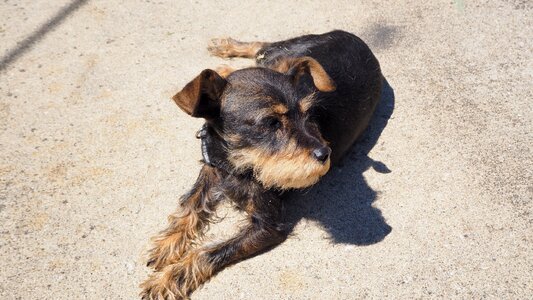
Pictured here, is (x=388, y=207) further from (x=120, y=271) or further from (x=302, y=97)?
(x=120, y=271)

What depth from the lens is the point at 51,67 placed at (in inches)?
229

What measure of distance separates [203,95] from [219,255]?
132 cm

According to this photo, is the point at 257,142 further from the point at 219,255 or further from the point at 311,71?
the point at 219,255

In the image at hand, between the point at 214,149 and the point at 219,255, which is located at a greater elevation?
the point at 214,149

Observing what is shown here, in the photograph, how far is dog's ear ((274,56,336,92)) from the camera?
395 centimetres

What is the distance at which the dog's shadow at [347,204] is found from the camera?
4.46 m

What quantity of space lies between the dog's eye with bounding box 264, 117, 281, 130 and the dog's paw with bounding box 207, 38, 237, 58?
2.51 meters

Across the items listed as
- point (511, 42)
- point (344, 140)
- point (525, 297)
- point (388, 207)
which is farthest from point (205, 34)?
point (525, 297)

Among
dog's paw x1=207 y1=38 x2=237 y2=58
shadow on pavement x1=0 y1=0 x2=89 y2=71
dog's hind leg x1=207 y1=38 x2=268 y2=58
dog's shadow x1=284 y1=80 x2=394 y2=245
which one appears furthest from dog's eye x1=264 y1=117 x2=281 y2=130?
shadow on pavement x1=0 y1=0 x2=89 y2=71

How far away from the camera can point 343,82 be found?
4.64 meters

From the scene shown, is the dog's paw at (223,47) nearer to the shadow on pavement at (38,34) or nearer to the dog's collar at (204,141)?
the shadow on pavement at (38,34)

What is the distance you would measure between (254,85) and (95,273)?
204cm

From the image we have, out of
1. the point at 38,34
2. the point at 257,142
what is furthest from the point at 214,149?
the point at 38,34

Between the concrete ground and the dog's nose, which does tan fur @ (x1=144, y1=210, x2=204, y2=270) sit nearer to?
the concrete ground
